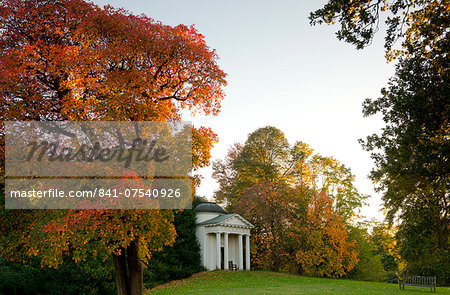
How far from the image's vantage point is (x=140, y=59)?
12.7 metres

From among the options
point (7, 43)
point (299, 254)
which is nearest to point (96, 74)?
point (7, 43)

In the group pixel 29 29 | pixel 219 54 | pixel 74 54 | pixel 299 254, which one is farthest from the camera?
pixel 299 254

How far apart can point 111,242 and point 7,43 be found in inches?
283

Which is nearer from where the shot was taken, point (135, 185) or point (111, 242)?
point (135, 185)

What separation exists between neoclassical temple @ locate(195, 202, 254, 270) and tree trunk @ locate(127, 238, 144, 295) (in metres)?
19.4

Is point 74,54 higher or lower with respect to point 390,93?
higher

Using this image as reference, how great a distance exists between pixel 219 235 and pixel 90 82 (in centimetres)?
2398

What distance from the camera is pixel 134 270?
13000mm

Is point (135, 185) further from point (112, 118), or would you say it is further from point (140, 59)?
point (140, 59)

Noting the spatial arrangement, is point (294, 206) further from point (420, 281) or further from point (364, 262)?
point (420, 281)

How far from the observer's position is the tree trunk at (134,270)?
509 inches

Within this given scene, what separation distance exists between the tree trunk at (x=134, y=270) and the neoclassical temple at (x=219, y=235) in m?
19.4

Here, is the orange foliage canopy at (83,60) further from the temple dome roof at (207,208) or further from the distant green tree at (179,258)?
the temple dome roof at (207,208)

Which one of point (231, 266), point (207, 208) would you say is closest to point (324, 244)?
point (231, 266)
